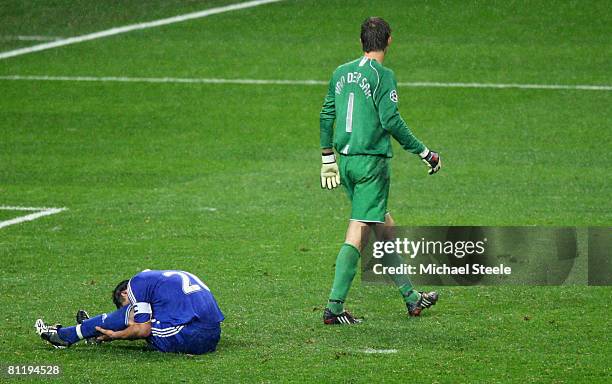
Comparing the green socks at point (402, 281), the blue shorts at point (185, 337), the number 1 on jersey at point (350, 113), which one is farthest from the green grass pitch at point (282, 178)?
the number 1 on jersey at point (350, 113)

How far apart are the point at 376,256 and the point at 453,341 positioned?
3.85 feet

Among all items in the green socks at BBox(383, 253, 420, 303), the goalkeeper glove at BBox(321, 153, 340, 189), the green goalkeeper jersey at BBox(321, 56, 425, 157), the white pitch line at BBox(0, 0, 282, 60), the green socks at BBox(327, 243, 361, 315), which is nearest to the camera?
the green goalkeeper jersey at BBox(321, 56, 425, 157)

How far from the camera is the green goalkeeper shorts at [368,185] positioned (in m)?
11.1

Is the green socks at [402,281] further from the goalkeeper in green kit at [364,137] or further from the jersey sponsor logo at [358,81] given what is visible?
the jersey sponsor logo at [358,81]

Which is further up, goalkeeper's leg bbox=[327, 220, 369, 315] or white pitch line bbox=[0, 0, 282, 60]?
white pitch line bbox=[0, 0, 282, 60]

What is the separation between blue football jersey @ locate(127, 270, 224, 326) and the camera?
10227 millimetres

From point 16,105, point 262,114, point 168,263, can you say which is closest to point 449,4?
point 262,114

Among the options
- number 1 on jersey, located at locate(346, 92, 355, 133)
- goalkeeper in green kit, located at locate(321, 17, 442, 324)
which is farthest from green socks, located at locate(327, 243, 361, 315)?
number 1 on jersey, located at locate(346, 92, 355, 133)

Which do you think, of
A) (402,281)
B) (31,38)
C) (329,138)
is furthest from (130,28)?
(402,281)

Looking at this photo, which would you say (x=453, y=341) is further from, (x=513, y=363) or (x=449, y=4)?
(x=449, y=4)

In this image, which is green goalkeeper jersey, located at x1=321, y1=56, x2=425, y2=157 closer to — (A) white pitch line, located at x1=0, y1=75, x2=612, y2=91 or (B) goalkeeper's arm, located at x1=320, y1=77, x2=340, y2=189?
(B) goalkeeper's arm, located at x1=320, y1=77, x2=340, y2=189

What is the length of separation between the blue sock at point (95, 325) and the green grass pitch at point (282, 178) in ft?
0.44

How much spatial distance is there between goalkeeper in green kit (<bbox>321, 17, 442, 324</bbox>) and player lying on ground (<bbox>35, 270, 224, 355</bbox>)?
130 cm

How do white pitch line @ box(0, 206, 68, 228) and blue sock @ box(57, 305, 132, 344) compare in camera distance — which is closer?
blue sock @ box(57, 305, 132, 344)
